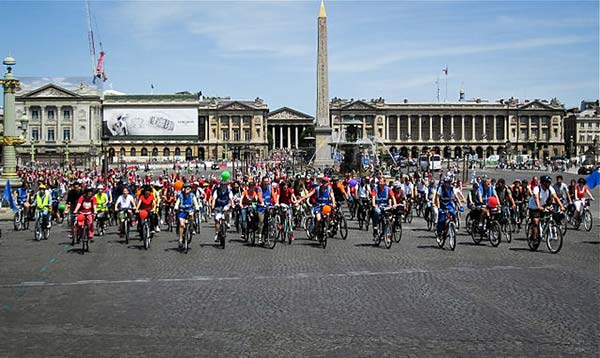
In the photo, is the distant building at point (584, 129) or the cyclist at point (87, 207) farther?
the distant building at point (584, 129)

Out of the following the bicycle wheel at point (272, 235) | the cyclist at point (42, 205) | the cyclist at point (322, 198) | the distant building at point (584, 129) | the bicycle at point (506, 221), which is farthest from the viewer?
the distant building at point (584, 129)

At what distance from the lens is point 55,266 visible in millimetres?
14992

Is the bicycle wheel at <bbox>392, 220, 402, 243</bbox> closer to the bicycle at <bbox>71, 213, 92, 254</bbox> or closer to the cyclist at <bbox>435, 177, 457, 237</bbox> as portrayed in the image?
the cyclist at <bbox>435, 177, 457, 237</bbox>

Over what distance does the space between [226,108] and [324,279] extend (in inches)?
5697

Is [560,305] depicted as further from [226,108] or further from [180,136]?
[226,108]

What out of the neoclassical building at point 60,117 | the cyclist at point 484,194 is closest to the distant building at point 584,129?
the neoclassical building at point 60,117

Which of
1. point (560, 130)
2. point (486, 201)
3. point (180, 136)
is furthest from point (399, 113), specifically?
point (486, 201)

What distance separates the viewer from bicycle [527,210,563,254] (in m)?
16.1

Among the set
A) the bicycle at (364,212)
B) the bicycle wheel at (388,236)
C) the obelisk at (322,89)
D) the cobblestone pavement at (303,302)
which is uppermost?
the obelisk at (322,89)

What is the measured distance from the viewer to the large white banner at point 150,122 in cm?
14112

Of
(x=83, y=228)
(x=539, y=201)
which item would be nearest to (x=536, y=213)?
(x=539, y=201)

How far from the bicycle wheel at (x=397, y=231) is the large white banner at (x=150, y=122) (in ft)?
412

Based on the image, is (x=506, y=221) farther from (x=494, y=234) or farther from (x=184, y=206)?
(x=184, y=206)

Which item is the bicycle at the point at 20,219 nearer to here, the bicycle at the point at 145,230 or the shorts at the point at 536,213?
the bicycle at the point at 145,230
